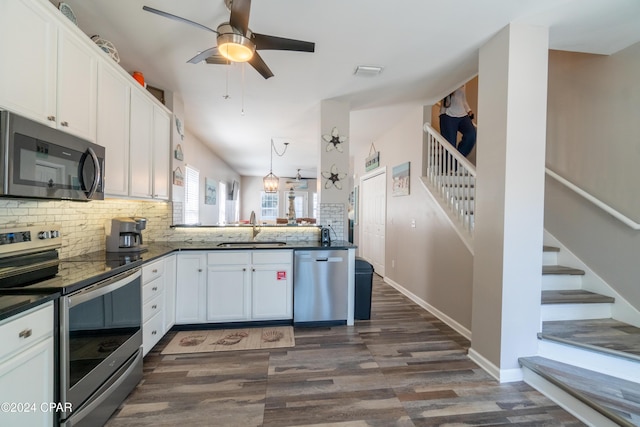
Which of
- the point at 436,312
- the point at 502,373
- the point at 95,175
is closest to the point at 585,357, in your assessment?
the point at 502,373

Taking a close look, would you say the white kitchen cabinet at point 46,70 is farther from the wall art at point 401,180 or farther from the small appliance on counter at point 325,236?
the wall art at point 401,180

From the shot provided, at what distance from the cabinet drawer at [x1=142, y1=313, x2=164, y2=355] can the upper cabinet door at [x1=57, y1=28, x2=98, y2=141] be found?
1.55 metres

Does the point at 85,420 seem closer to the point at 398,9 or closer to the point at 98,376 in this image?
the point at 98,376

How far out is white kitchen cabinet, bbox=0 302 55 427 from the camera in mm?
1095

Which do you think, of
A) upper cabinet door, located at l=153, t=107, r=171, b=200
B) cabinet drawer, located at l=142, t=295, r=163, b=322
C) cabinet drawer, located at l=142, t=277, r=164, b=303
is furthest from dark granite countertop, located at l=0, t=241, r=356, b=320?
upper cabinet door, located at l=153, t=107, r=171, b=200

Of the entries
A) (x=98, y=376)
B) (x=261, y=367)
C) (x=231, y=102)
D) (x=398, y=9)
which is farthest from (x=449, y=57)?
(x=98, y=376)

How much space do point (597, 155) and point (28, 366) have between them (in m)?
4.41

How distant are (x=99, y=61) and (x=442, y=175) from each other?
11.9ft

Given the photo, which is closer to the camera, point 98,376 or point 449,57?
point 98,376

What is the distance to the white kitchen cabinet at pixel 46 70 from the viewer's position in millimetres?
1395

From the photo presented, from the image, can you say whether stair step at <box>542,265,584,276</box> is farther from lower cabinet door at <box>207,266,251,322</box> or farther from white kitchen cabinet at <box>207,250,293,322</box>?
lower cabinet door at <box>207,266,251,322</box>

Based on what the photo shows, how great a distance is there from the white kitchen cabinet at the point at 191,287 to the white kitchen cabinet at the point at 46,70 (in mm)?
1474

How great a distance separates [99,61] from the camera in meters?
2.07

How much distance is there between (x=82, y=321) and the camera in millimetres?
1514
